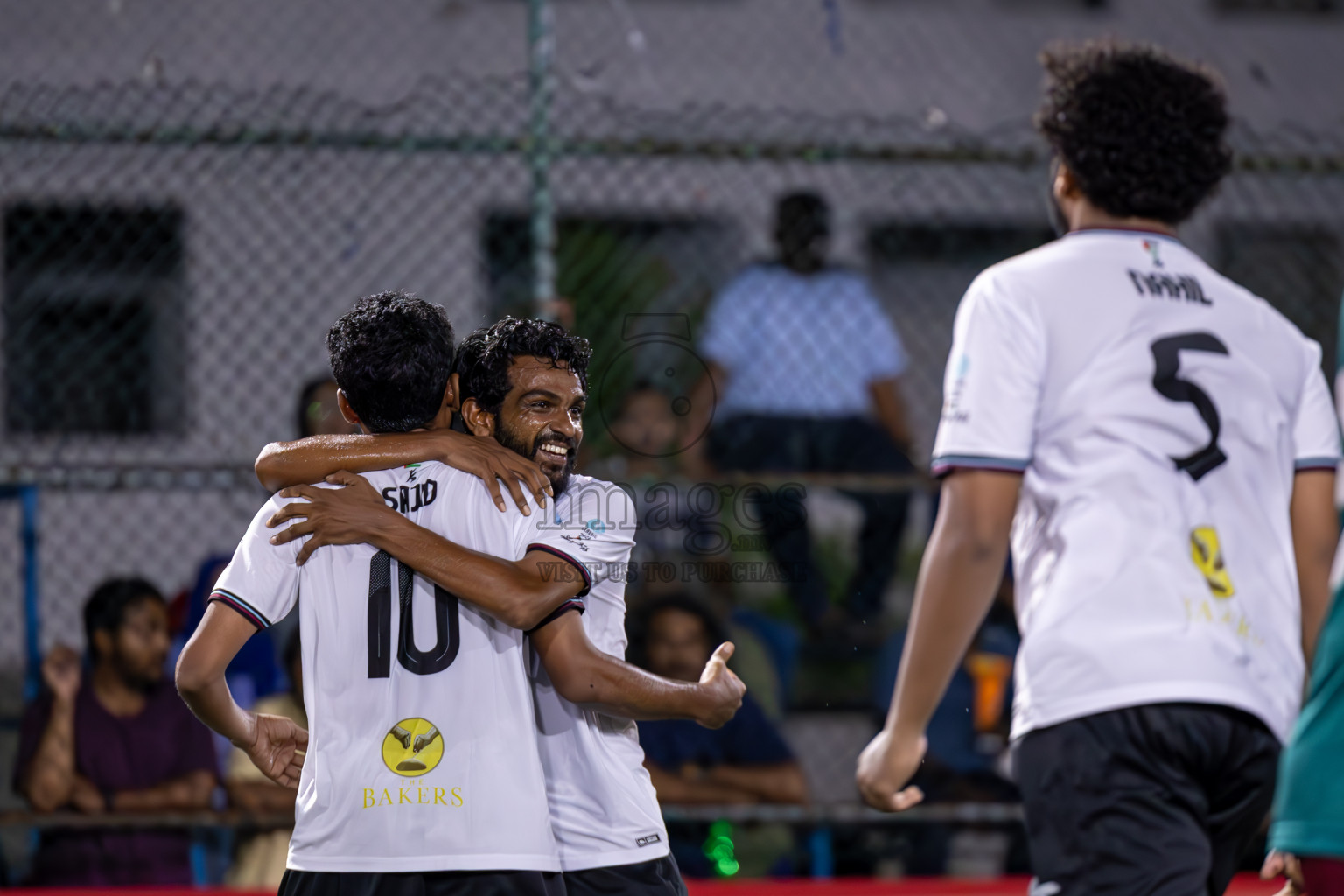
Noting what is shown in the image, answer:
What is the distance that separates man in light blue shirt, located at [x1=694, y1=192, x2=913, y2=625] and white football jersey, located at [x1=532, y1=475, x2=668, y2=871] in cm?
247

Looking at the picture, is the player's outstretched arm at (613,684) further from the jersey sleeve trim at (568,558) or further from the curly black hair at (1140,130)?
the curly black hair at (1140,130)

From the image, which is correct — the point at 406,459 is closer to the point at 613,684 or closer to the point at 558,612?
the point at 558,612

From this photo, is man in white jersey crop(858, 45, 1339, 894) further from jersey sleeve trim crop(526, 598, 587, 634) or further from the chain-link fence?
the chain-link fence

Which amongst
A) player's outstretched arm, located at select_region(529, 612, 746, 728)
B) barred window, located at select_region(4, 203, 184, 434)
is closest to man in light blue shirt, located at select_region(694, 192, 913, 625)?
player's outstretched arm, located at select_region(529, 612, 746, 728)

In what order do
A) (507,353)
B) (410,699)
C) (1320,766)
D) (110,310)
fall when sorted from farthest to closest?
(110,310), (507,353), (410,699), (1320,766)

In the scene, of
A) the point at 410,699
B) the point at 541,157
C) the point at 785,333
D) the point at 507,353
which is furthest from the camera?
the point at 785,333

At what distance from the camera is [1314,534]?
83.0 inches

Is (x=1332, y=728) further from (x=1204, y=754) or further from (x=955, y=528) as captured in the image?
(x=955, y=528)

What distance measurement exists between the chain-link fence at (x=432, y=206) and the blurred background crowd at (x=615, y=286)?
Answer: 0.10 ft

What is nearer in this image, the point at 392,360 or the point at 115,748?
the point at 392,360

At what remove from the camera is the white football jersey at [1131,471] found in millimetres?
1877

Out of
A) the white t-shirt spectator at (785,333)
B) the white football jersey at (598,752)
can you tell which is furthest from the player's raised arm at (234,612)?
the white t-shirt spectator at (785,333)

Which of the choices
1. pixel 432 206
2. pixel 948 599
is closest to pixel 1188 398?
pixel 948 599

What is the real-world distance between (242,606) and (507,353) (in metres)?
0.65
